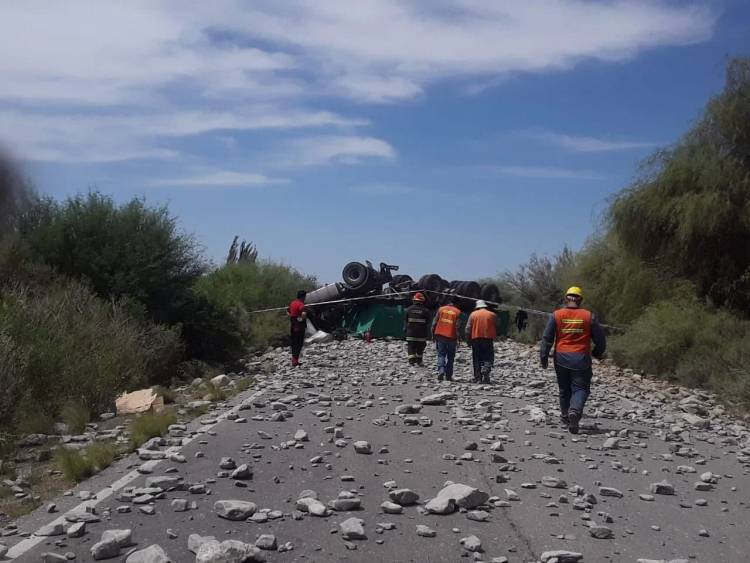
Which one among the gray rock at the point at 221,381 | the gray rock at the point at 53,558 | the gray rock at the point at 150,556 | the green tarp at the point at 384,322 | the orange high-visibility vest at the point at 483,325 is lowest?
the gray rock at the point at 221,381

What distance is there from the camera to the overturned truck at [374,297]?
32.2 meters

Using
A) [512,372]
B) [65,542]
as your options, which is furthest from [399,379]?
[65,542]

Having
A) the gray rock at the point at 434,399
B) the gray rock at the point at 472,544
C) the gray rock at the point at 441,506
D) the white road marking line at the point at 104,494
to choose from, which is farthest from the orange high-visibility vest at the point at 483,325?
the gray rock at the point at 472,544

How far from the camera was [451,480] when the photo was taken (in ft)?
27.5

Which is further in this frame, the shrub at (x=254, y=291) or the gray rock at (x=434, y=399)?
the shrub at (x=254, y=291)

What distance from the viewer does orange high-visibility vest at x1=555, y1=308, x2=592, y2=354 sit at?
1177 cm

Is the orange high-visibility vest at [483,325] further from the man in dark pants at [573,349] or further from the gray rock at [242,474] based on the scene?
the gray rock at [242,474]

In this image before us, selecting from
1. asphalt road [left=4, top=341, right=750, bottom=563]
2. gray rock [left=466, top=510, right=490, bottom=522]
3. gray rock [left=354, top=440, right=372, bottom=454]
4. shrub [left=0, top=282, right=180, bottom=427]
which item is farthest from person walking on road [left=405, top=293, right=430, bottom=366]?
gray rock [left=466, top=510, right=490, bottom=522]

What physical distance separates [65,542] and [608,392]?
1412 cm

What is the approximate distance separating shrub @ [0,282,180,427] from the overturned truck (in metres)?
13.6

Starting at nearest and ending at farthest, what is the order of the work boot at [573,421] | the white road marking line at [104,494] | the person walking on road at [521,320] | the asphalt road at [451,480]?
the white road marking line at [104,494] → the asphalt road at [451,480] → the work boot at [573,421] → the person walking on road at [521,320]

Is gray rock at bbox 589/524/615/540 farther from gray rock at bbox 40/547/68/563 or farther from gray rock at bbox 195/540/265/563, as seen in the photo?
gray rock at bbox 40/547/68/563

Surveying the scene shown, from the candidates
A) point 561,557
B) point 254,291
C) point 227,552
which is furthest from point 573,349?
point 254,291

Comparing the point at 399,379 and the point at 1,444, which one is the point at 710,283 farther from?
the point at 1,444
